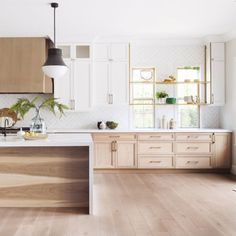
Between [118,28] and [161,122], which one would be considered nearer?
[118,28]

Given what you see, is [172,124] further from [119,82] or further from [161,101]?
[119,82]

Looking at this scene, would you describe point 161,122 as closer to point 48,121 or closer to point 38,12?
point 48,121

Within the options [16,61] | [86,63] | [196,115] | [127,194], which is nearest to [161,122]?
[196,115]

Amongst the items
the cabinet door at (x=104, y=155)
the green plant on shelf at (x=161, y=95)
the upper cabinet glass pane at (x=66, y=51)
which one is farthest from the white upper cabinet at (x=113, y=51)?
the cabinet door at (x=104, y=155)

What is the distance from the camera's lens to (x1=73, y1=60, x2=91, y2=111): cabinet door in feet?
22.1

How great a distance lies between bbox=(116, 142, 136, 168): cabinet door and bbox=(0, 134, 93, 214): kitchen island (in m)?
2.42

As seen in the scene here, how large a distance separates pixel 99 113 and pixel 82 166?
3.08 meters

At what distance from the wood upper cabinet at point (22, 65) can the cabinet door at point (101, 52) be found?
102cm

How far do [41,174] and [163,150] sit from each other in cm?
302

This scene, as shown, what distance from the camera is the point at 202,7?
484 centimetres

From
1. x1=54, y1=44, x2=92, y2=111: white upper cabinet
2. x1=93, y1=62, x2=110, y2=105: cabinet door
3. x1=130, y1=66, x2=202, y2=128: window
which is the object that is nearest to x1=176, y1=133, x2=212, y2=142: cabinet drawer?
x1=130, y1=66, x2=202, y2=128: window

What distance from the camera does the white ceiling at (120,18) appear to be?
4.70 metres

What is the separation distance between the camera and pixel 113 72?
686 centimetres

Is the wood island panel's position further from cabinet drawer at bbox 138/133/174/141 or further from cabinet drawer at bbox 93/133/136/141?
cabinet drawer at bbox 138/133/174/141
